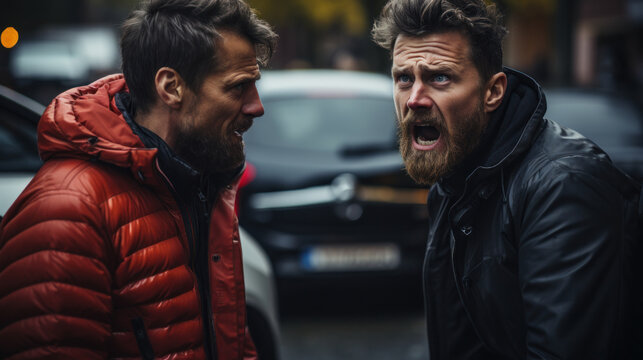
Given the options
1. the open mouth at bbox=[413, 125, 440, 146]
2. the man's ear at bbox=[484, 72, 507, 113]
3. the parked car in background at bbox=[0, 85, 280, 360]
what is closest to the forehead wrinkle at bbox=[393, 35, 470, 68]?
the man's ear at bbox=[484, 72, 507, 113]

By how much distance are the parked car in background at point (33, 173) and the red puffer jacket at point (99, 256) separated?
0.90 m

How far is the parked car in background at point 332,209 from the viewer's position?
18.7ft

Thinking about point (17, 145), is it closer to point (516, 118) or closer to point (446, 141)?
point (446, 141)

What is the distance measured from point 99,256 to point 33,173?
5.27 feet

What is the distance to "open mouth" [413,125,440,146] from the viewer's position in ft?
8.46

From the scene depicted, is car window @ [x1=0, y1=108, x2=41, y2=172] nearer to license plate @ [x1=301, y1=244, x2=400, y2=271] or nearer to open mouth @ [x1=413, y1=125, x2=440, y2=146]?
open mouth @ [x1=413, y1=125, x2=440, y2=146]

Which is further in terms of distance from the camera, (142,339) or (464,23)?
(464,23)

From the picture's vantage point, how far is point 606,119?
7105 millimetres

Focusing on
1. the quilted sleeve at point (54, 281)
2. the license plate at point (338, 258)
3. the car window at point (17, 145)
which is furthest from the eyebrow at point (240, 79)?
the license plate at point (338, 258)

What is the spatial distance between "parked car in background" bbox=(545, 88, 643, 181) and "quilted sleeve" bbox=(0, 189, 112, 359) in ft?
16.7

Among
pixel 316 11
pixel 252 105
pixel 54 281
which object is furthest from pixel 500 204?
pixel 316 11

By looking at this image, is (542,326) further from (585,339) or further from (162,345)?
(162,345)

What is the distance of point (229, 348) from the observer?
7.82 feet

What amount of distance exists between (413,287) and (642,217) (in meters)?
4.16
